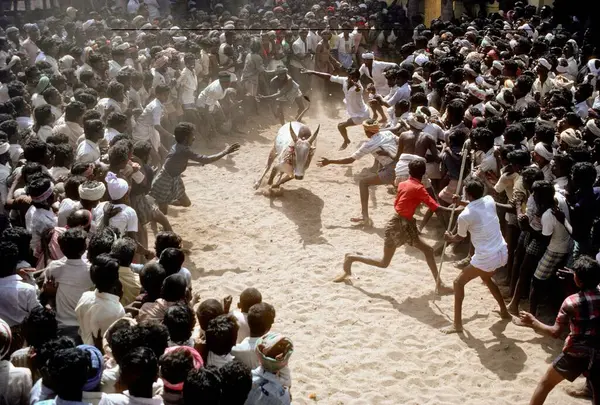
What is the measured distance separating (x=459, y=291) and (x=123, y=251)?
11.1ft

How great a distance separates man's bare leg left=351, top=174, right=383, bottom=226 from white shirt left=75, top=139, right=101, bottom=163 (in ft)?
11.9

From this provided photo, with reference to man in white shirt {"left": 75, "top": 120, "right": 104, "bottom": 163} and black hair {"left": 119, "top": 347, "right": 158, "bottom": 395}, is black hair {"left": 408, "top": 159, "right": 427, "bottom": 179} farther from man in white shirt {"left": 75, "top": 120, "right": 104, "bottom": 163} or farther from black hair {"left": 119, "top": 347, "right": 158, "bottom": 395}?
black hair {"left": 119, "top": 347, "right": 158, "bottom": 395}

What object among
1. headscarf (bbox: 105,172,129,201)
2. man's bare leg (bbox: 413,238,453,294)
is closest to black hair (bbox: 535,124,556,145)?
man's bare leg (bbox: 413,238,453,294)

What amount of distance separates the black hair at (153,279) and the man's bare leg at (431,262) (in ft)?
10.7

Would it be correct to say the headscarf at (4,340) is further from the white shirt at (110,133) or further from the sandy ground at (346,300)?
the white shirt at (110,133)

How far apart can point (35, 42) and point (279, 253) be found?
8.82 m

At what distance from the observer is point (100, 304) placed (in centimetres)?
509

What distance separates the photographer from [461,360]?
22.0 feet

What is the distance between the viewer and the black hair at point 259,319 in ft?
15.9

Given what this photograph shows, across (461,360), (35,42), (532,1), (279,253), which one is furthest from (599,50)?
(35,42)

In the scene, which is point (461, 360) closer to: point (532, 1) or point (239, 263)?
point (239, 263)

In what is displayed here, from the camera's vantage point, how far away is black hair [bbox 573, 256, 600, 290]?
5.17 metres

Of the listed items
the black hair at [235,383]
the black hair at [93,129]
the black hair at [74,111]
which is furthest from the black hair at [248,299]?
the black hair at [74,111]

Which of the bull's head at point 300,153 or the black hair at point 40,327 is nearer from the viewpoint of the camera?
the black hair at point 40,327
